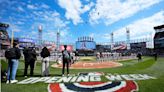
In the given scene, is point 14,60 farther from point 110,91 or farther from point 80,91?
point 110,91

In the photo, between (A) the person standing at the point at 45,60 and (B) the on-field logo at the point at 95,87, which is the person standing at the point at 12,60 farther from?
(B) the on-field logo at the point at 95,87

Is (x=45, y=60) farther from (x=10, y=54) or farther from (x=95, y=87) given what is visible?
(x=95, y=87)

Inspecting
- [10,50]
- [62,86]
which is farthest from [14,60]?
[62,86]

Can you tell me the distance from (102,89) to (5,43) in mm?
85354

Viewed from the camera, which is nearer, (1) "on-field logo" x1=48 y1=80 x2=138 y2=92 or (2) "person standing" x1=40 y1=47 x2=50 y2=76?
(1) "on-field logo" x1=48 y1=80 x2=138 y2=92

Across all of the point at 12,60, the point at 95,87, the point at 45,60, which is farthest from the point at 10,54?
the point at 95,87

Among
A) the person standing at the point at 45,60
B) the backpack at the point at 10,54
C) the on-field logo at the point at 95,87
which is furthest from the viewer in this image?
the person standing at the point at 45,60

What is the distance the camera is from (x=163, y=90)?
878cm

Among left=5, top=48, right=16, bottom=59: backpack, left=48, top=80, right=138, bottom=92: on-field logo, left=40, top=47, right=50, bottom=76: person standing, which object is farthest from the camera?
left=40, top=47, right=50, bottom=76: person standing

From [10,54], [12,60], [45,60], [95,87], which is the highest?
[10,54]

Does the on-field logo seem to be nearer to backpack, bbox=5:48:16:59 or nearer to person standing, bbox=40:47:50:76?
backpack, bbox=5:48:16:59

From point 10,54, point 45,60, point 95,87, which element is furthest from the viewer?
point 45,60

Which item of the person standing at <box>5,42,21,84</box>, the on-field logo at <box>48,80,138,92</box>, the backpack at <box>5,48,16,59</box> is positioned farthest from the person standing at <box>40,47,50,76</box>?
the on-field logo at <box>48,80,138,92</box>

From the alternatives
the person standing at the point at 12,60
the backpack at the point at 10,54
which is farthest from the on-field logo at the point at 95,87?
the backpack at the point at 10,54
